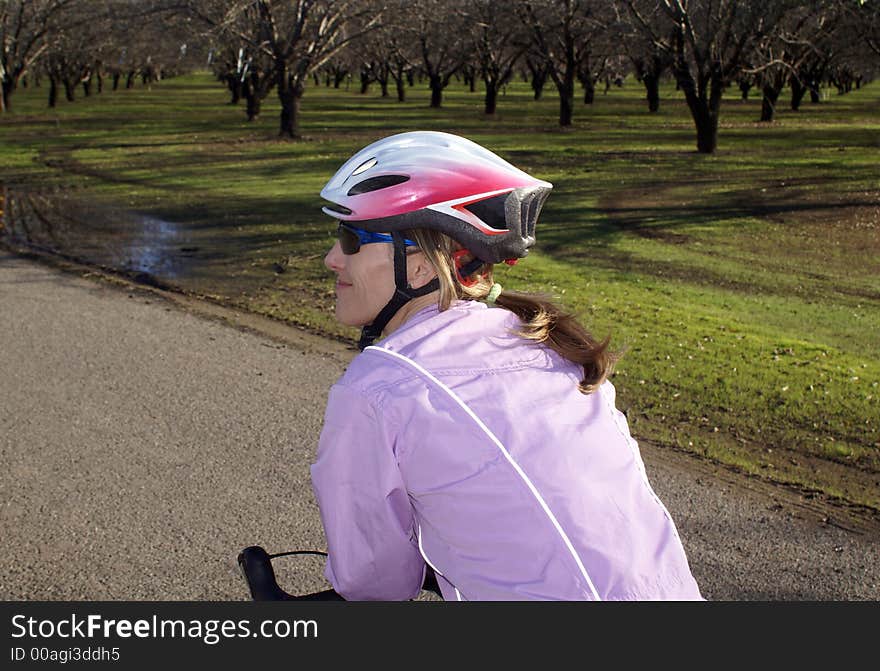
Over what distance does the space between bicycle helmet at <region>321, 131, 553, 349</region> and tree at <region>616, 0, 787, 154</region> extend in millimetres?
23762

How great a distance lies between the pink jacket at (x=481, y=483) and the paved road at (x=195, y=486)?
2.62 meters

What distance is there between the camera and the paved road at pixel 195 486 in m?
4.46

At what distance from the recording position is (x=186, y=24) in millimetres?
30000

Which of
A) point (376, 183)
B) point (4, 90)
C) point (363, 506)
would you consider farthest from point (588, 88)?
point (363, 506)

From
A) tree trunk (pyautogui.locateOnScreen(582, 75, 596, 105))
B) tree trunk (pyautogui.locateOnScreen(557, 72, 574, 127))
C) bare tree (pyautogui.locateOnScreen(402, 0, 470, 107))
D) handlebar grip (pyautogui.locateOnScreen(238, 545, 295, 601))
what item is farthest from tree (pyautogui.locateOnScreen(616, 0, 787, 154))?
handlebar grip (pyautogui.locateOnScreen(238, 545, 295, 601))

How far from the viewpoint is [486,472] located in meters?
1.80

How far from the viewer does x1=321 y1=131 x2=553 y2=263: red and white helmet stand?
2.30 m

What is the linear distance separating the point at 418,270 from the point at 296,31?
28.8 meters

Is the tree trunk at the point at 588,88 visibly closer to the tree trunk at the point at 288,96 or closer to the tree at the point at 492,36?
the tree at the point at 492,36

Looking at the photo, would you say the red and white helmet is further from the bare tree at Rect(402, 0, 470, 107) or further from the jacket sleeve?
the bare tree at Rect(402, 0, 470, 107)

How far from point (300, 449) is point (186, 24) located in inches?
1069

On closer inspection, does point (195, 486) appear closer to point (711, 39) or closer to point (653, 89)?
point (711, 39)

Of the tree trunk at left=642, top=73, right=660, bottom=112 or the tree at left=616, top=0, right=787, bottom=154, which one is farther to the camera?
the tree trunk at left=642, top=73, right=660, bottom=112
